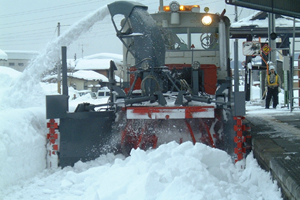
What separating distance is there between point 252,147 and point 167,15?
333 centimetres

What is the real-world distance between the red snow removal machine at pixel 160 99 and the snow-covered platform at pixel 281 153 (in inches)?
16.7

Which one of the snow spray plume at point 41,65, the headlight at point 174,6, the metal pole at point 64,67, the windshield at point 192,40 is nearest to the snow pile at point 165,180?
the metal pole at point 64,67

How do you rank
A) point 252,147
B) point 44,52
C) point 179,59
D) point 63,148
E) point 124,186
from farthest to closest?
point 44,52
point 179,59
point 63,148
point 252,147
point 124,186

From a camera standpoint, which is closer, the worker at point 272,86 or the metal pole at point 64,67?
the metal pole at point 64,67

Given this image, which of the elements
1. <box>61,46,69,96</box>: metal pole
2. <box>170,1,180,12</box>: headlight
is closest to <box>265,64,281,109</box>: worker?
<box>170,1,180,12</box>: headlight

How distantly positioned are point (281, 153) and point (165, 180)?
1.49 meters

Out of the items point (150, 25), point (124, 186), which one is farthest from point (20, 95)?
point (124, 186)

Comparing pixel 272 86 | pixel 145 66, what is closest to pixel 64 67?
pixel 145 66

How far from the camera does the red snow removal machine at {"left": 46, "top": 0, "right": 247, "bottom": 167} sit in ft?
18.1

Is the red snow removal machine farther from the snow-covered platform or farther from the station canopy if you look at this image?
the station canopy

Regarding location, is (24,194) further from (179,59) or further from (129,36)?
(179,59)

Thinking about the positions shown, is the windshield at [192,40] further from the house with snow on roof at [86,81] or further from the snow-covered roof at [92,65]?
the snow-covered roof at [92,65]

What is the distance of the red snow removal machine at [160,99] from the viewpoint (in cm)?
553

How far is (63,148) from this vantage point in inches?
224
